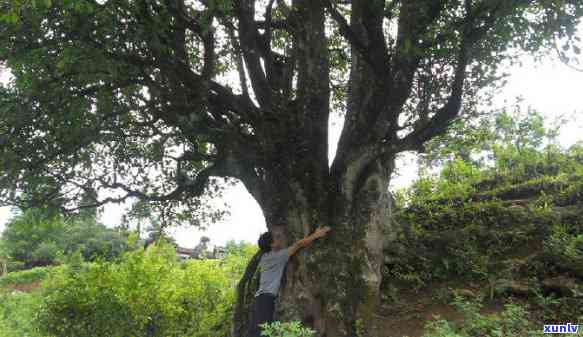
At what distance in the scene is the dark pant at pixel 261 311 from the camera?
6082mm

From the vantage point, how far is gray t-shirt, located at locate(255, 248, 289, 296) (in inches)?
248

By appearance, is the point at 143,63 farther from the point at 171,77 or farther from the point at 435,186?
the point at 435,186

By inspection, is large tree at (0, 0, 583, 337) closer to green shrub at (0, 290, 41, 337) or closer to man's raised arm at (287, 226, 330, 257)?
man's raised arm at (287, 226, 330, 257)

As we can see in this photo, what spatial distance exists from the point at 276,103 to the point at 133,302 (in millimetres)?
4210

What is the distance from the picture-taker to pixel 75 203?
25.2 ft

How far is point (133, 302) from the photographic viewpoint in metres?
7.80

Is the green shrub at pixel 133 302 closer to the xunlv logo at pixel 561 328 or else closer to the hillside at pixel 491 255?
the hillside at pixel 491 255

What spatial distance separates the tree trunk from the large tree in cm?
2

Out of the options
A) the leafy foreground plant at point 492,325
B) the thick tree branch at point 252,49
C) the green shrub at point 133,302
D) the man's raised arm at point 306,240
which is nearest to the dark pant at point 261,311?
the man's raised arm at point 306,240

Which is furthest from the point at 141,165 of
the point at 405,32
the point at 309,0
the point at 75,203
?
the point at 405,32

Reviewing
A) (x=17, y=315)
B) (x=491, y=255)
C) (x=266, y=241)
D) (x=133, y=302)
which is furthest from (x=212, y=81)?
(x=17, y=315)

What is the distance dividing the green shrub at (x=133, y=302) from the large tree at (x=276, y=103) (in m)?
1.44

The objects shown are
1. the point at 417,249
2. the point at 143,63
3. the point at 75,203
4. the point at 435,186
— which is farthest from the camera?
the point at 435,186

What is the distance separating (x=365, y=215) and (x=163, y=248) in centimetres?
520
